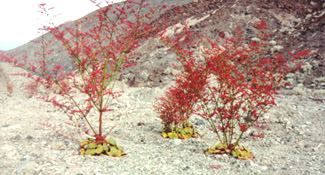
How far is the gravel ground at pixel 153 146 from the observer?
3724 millimetres

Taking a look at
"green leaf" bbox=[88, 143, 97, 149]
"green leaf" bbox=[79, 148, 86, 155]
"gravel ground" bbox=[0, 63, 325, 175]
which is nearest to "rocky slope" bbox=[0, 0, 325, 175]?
"gravel ground" bbox=[0, 63, 325, 175]

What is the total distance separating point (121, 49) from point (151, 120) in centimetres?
307

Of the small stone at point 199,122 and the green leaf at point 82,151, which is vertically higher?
the green leaf at point 82,151

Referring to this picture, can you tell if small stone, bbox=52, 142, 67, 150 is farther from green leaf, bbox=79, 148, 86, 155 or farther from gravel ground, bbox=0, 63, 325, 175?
green leaf, bbox=79, 148, 86, 155

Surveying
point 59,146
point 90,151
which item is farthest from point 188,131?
point 59,146

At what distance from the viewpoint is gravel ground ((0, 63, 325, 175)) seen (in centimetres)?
372

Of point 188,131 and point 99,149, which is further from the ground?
point 99,149

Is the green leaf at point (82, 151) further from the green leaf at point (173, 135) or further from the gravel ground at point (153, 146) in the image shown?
the green leaf at point (173, 135)

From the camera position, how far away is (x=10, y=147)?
422 cm

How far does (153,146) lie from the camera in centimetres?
508

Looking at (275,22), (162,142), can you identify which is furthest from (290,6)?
(162,142)

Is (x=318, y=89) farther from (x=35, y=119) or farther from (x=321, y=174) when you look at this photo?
(x=35, y=119)

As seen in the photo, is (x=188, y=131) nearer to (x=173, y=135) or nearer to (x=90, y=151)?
(x=173, y=135)

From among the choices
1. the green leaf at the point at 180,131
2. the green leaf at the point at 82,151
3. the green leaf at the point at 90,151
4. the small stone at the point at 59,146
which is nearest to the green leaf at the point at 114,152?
the green leaf at the point at 90,151
